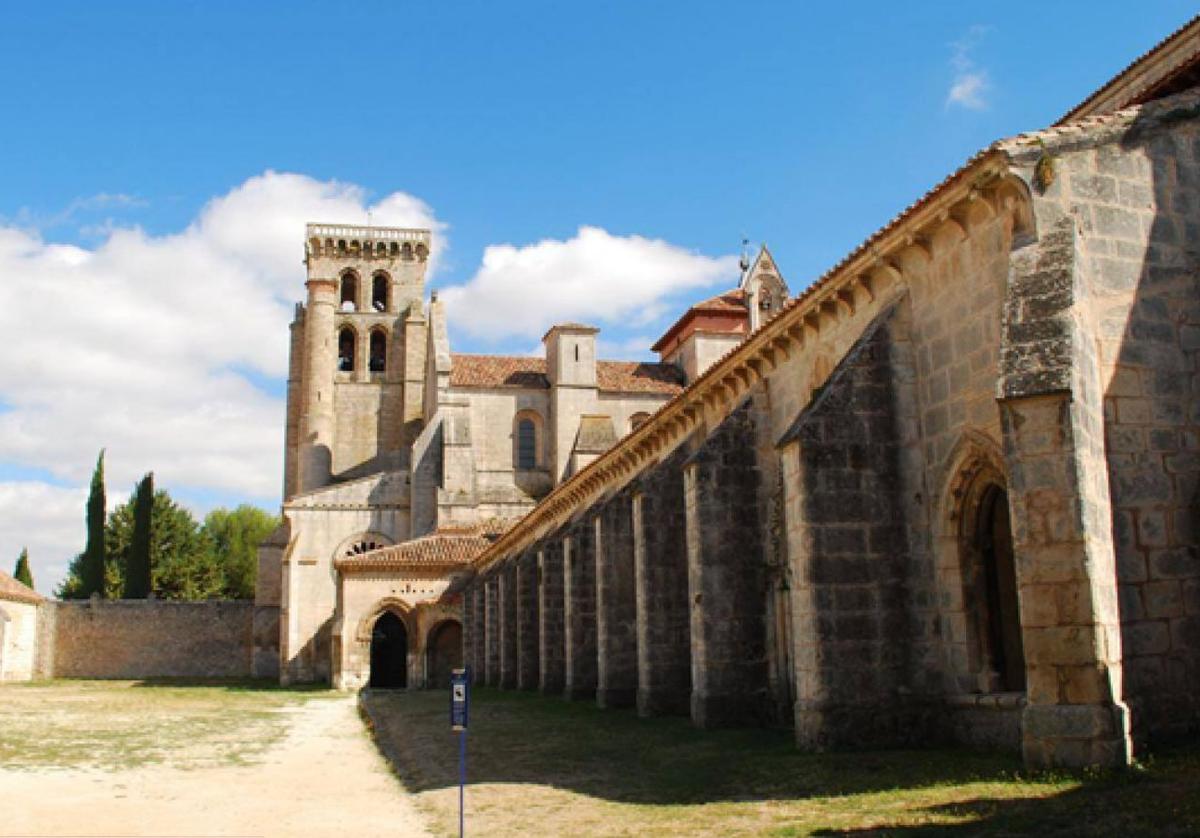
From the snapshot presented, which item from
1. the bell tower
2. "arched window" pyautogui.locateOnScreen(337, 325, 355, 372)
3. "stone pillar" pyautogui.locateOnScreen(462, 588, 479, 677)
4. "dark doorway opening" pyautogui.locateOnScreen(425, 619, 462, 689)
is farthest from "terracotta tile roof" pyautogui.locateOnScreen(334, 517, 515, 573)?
"arched window" pyautogui.locateOnScreen(337, 325, 355, 372)

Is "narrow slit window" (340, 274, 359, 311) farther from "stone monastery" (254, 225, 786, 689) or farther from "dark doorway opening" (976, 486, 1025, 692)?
"dark doorway opening" (976, 486, 1025, 692)

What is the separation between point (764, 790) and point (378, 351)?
1898 inches

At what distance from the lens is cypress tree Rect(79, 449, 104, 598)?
57.0 meters

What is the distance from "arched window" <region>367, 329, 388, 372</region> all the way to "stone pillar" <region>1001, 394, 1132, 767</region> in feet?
159

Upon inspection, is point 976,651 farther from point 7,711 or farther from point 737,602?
point 7,711

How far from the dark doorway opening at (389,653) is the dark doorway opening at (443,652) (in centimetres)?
123

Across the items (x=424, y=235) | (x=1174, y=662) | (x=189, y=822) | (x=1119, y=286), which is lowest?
(x=189, y=822)

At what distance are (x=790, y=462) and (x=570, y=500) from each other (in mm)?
16856

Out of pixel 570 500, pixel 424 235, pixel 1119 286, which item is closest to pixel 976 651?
pixel 1119 286

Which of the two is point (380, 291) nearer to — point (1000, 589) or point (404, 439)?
point (404, 439)

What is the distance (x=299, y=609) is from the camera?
44062 millimetres

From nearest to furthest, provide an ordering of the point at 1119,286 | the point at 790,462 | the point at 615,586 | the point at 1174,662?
the point at 1174,662, the point at 1119,286, the point at 790,462, the point at 615,586

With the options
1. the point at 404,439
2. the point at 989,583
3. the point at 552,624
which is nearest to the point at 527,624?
the point at 552,624

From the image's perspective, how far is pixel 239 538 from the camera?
84312mm
